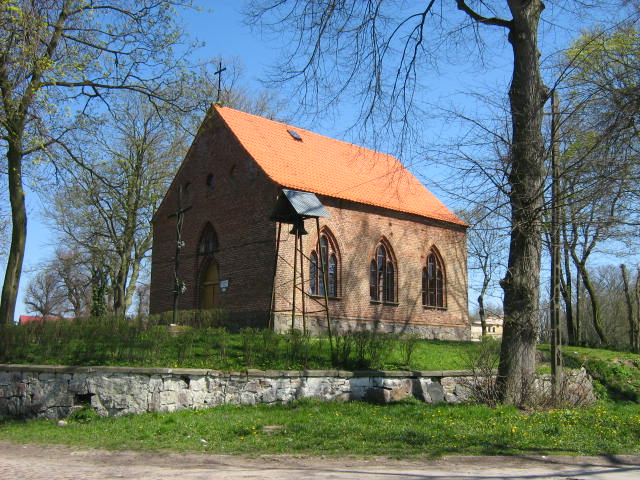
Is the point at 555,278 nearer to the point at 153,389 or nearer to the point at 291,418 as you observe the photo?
the point at 291,418

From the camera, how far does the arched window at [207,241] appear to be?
77.6 feet

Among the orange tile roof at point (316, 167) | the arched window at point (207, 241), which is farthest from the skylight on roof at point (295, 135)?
the arched window at point (207, 241)

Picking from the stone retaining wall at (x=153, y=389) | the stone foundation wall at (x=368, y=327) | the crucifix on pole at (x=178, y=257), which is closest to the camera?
the stone retaining wall at (x=153, y=389)

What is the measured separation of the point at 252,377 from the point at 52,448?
4.24m

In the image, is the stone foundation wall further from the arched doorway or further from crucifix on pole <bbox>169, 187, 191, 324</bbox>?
the arched doorway

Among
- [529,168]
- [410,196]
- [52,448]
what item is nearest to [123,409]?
[52,448]

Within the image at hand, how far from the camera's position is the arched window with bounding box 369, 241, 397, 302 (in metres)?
24.6

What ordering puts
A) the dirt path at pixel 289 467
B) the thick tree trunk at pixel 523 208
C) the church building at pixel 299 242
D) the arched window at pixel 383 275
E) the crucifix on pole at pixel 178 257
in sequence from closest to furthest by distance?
the dirt path at pixel 289 467, the thick tree trunk at pixel 523 208, the crucifix on pole at pixel 178 257, the church building at pixel 299 242, the arched window at pixel 383 275

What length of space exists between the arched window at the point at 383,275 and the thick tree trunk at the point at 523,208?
518 inches

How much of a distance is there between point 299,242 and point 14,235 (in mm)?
8893

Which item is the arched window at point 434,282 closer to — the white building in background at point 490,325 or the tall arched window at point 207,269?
A: the white building in background at point 490,325

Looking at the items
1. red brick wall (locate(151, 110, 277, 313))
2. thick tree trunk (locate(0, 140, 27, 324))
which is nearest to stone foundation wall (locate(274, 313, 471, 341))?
red brick wall (locate(151, 110, 277, 313))

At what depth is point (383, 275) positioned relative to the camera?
82.6 ft

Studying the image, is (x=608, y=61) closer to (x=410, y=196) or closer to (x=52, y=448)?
(x=52, y=448)
